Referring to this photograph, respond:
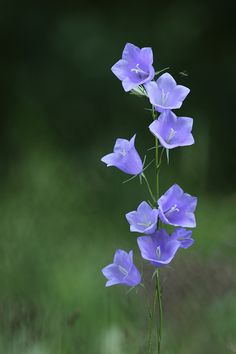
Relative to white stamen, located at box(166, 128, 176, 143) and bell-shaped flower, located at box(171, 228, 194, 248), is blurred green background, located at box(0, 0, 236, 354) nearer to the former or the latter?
bell-shaped flower, located at box(171, 228, 194, 248)

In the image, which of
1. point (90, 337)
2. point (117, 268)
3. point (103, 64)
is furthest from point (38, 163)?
point (117, 268)

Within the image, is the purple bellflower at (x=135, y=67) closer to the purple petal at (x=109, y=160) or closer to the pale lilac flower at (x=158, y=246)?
the purple petal at (x=109, y=160)

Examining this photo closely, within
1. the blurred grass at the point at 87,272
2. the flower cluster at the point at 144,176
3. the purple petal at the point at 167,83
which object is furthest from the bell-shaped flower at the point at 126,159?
the blurred grass at the point at 87,272

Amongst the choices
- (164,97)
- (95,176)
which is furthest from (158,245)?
(95,176)

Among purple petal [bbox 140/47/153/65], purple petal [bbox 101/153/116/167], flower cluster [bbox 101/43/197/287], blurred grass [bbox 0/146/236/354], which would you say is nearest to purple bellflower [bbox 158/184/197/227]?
flower cluster [bbox 101/43/197/287]

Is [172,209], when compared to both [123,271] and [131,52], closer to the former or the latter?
[123,271]
